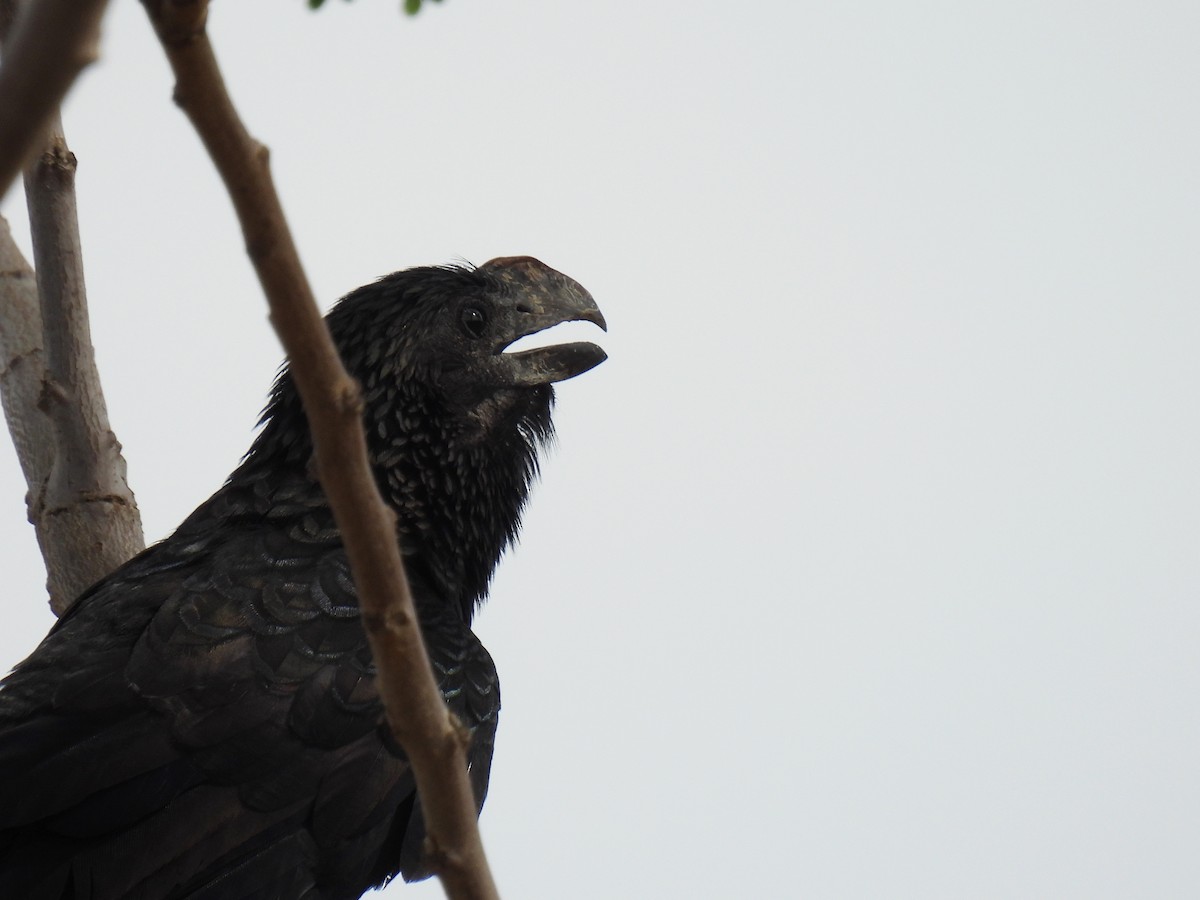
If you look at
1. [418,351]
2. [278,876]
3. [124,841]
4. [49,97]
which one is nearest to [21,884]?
[124,841]

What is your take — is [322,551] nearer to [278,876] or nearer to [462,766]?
[278,876]

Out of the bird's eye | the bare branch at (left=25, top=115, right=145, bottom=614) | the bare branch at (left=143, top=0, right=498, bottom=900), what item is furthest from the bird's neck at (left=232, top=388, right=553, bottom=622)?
the bare branch at (left=143, top=0, right=498, bottom=900)

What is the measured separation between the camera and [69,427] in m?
4.64

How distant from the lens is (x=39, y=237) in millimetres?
4383

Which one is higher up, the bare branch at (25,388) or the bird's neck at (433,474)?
the bare branch at (25,388)

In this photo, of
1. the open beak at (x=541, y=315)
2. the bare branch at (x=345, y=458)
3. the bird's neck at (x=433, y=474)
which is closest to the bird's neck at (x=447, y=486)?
the bird's neck at (x=433, y=474)

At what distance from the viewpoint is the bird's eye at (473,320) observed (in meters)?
4.98

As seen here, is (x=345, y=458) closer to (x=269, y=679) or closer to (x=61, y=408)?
(x=269, y=679)

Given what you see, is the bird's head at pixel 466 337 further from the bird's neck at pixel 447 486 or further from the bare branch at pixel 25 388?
the bare branch at pixel 25 388

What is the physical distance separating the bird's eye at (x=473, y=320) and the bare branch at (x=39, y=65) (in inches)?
143

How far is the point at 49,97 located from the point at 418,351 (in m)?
3.58

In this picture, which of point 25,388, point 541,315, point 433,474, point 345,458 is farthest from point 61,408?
point 345,458

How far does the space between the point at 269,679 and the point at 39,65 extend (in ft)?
8.80

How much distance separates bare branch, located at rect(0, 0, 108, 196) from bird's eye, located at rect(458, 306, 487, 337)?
3.63 m
